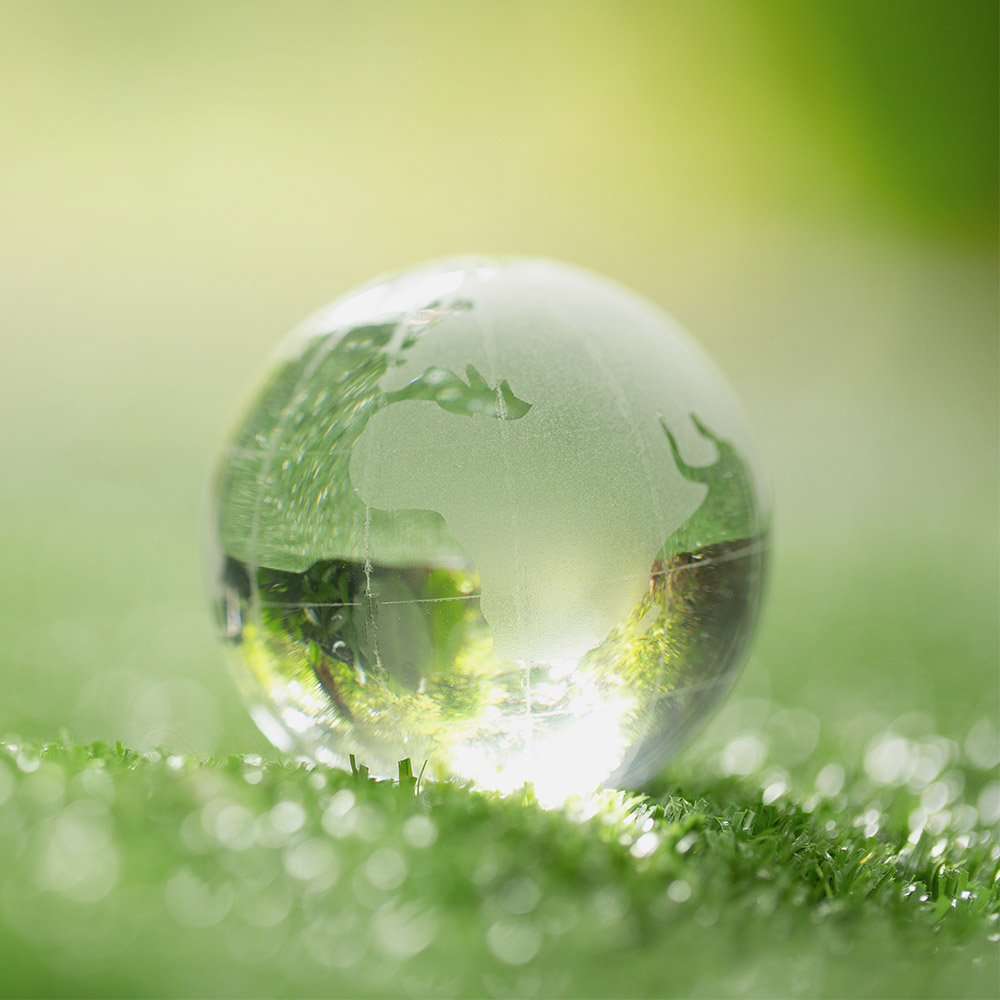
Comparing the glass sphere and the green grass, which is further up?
the glass sphere

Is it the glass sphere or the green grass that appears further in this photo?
the glass sphere

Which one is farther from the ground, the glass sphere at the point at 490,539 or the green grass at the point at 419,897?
the glass sphere at the point at 490,539

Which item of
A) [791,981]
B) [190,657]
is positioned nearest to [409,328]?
[791,981]

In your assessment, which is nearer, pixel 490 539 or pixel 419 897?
pixel 419 897

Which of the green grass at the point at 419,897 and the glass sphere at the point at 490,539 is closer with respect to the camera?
the green grass at the point at 419,897
